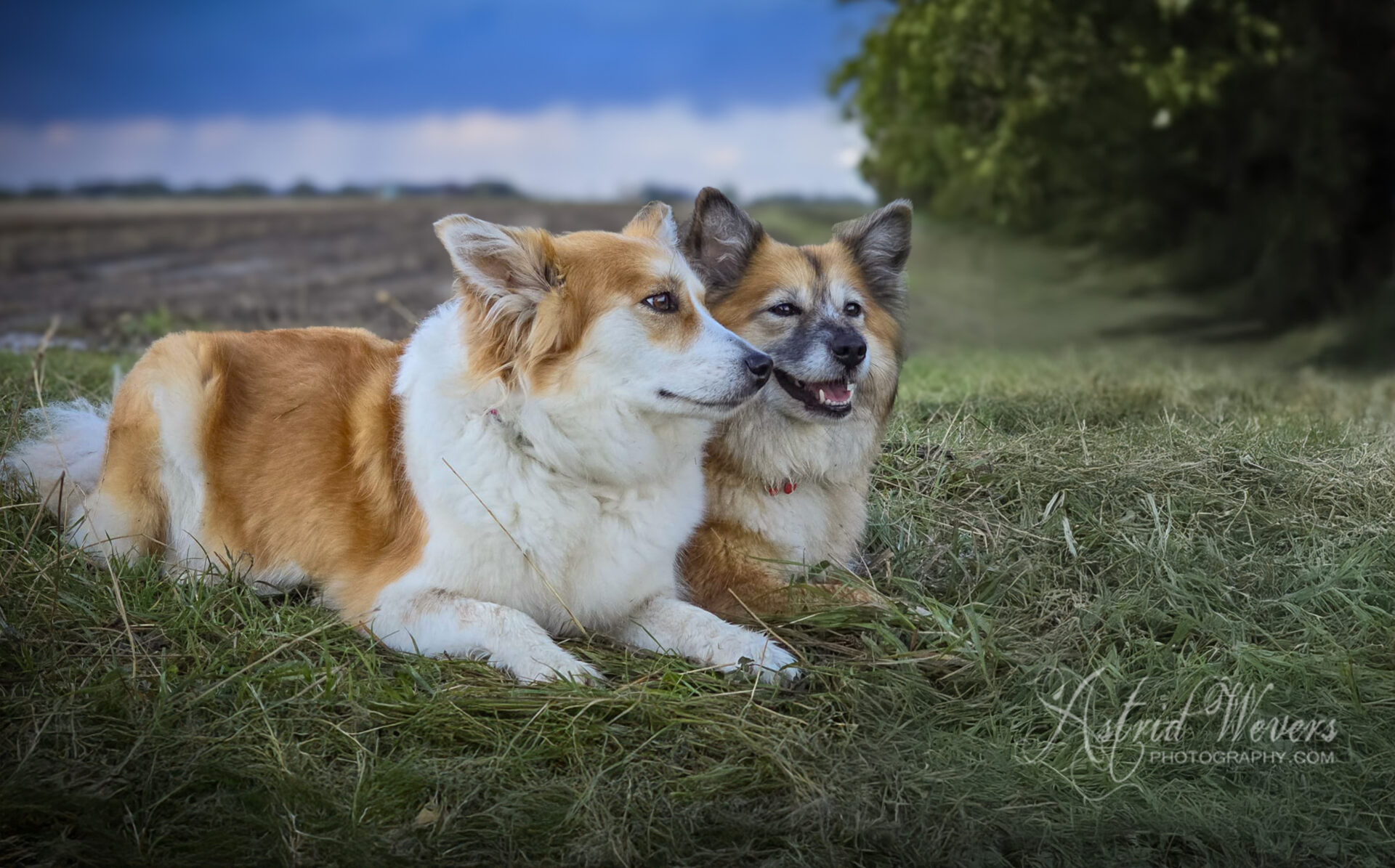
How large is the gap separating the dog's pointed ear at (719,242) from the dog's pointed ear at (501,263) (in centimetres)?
71

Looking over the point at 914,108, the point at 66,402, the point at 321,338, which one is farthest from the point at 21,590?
the point at 914,108

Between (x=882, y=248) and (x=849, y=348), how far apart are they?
2.07 ft

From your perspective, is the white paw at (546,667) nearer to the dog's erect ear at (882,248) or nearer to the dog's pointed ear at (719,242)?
the dog's pointed ear at (719,242)

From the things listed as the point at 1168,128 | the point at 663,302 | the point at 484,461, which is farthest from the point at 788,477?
the point at 1168,128

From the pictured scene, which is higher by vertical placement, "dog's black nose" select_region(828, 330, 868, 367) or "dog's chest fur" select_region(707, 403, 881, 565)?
"dog's black nose" select_region(828, 330, 868, 367)

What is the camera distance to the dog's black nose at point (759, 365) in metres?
2.94

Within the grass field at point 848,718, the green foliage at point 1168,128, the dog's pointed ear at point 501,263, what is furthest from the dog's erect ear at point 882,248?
the green foliage at point 1168,128

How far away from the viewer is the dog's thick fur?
11.3 ft

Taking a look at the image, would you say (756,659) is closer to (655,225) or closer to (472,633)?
(472,633)

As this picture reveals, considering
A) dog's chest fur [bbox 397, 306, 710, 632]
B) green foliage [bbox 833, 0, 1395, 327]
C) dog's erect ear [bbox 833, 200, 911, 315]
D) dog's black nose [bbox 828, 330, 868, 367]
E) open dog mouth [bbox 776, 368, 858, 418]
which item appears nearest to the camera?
dog's chest fur [bbox 397, 306, 710, 632]

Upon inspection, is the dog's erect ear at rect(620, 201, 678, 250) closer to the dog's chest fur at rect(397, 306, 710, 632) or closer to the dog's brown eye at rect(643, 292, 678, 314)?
the dog's brown eye at rect(643, 292, 678, 314)

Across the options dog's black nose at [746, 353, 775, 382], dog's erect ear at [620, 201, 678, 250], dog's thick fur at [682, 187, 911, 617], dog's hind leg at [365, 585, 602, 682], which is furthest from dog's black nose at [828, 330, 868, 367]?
dog's hind leg at [365, 585, 602, 682]

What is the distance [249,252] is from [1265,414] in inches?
343

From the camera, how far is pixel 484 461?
3102 millimetres
